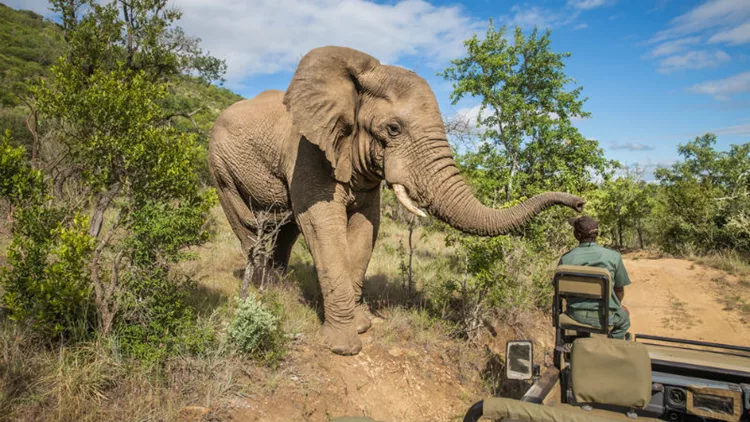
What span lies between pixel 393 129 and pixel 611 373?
10.9 ft

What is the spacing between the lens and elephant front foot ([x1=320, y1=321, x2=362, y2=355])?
5.48m

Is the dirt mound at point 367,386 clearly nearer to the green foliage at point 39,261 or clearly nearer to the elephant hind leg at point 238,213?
the green foliage at point 39,261

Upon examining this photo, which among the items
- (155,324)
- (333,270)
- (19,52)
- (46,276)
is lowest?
(155,324)

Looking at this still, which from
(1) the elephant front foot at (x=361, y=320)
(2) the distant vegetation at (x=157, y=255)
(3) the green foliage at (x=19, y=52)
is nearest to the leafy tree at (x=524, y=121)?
(2) the distant vegetation at (x=157, y=255)

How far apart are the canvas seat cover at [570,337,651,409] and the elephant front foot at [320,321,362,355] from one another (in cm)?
317

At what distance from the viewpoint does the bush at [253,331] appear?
4785 mm

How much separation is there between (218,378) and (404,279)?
4790mm

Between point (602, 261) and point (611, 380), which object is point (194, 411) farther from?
point (602, 261)

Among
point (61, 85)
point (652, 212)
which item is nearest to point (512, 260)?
point (61, 85)

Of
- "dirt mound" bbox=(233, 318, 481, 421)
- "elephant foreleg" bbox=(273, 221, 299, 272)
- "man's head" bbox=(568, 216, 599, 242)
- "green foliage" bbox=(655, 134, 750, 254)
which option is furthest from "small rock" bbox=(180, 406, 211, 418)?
"green foliage" bbox=(655, 134, 750, 254)

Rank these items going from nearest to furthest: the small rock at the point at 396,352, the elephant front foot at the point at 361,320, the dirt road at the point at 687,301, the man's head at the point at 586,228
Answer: the man's head at the point at 586,228, the small rock at the point at 396,352, the elephant front foot at the point at 361,320, the dirt road at the point at 687,301

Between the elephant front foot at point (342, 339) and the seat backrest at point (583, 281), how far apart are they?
2.75 meters

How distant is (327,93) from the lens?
5234 mm

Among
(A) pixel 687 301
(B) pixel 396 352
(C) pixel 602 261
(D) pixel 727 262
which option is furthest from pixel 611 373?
(D) pixel 727 262
